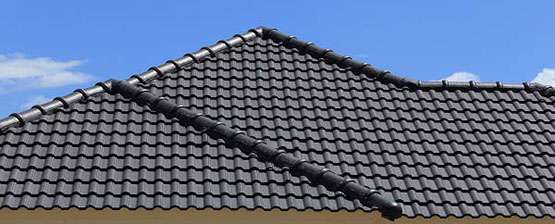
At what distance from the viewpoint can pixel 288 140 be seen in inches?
501

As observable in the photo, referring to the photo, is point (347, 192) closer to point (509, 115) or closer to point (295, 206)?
point (295, 206)

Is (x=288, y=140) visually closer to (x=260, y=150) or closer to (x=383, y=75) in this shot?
(x=260, y=150)

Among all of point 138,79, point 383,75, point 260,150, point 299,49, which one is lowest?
point 260,150

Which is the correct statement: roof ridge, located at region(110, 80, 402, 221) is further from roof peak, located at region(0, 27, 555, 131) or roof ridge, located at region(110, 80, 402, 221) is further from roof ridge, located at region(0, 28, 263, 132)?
roof peak, located at region(0, 27, 555, 131)

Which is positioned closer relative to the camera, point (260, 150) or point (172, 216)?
point (172, 216)

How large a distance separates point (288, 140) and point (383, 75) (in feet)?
10.5

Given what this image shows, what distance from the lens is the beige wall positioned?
10.8 meters

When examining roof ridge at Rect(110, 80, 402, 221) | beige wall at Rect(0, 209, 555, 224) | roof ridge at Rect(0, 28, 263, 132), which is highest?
roof ridge at Rect(0, 28, 263, 132)

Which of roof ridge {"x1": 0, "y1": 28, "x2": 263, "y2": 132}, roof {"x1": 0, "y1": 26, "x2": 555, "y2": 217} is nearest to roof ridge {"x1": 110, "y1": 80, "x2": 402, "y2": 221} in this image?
roof {"x1": 0, "y1": 26, "x2": 555, "y2": 217}

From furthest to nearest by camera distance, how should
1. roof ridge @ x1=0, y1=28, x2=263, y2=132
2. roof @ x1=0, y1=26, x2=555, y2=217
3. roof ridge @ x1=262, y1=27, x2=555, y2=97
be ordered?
roof ridge @ x1=262, y1=27, x2=555, y2=97 < roof ridge @ x1=0, y1=28, x2=263, y2=132 < roof @ x1=0, y1=26, x2=555, y2=217

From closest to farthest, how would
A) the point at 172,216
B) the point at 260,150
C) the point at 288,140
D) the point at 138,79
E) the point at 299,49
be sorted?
the point at 172,216
the point at 260,150
the point at 288,140
the point at 138,79
the point at 299,49

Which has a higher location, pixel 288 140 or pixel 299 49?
pixel 299 49

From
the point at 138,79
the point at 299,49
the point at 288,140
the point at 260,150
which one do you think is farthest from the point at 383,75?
the point at 260,150

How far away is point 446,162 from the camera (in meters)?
12.7
